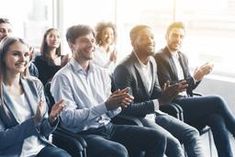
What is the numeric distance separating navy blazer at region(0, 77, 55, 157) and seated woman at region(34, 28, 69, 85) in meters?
1.22

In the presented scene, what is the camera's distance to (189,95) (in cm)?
363

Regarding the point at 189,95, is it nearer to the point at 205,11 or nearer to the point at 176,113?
the point at 176,113

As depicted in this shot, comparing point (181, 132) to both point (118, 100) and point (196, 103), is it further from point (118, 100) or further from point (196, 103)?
Result: point (118, 100)

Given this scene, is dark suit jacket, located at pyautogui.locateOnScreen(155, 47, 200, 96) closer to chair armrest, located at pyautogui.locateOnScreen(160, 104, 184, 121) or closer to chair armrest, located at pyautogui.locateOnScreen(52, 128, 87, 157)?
chair armrest, located at pyautogui.locateOnScreen(160, 104, 184, 121)

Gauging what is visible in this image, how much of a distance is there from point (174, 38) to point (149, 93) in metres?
0.72

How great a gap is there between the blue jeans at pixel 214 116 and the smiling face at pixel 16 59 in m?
1.49

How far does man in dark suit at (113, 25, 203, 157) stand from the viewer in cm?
284

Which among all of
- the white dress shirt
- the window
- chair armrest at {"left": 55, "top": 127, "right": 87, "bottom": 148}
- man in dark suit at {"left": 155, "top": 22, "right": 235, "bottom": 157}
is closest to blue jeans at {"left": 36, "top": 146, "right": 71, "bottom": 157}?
chair armrest at {"left": 55, "top": 127, "right": 87, "bottom": 148}

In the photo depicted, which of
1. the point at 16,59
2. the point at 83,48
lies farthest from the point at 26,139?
the point at 83,48

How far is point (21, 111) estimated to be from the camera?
2.32 meters

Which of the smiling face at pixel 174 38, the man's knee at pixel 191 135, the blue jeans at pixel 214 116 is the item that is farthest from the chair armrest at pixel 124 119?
the smiling face at pixel 174 38

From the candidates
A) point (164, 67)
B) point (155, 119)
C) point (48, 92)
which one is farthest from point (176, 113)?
point (48, 92)

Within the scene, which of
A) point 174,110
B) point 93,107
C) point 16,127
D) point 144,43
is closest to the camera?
point 16,127

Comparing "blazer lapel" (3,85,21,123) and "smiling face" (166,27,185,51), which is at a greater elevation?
"smiling face" (166,27,185,51)
